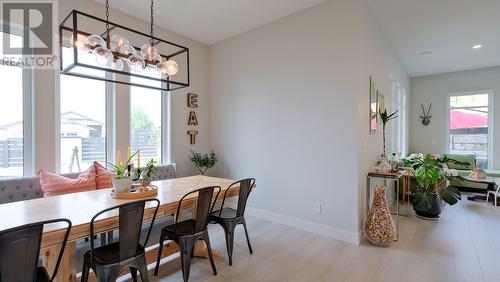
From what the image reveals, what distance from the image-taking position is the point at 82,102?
3.20 metres

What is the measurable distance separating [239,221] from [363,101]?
2145 mm

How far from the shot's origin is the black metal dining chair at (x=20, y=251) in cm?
113

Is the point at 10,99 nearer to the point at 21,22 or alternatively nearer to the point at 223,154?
the point at 21,22

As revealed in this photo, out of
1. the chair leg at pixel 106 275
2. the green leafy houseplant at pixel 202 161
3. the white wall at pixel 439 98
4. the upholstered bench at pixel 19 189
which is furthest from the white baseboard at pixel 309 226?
the white wall at pixel 439 98

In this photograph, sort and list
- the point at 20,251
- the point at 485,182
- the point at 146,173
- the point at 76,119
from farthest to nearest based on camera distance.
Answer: the point at 485,182
the point at 76,119
the point at 146,173
the point at 20,251

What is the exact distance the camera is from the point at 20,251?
1.17m

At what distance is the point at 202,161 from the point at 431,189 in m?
3.85

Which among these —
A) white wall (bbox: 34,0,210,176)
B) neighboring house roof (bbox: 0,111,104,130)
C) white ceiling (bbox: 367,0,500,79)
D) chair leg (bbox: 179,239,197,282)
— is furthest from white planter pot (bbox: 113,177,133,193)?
white ceiling (bbox: 367,0,500,79)

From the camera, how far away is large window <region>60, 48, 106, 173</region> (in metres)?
3.05

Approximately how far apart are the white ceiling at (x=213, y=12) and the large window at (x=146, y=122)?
3.26 ft

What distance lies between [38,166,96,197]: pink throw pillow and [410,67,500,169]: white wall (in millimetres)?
8142

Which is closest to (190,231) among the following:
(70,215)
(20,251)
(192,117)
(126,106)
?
(70,215)

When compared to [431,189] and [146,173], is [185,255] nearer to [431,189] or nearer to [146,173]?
[146,173]

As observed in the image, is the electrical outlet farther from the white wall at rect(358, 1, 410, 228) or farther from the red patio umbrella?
the red patio umbrella
